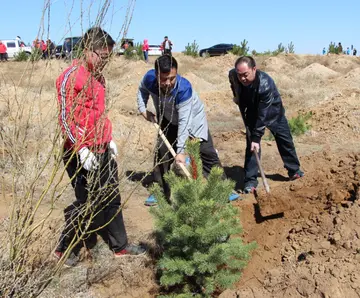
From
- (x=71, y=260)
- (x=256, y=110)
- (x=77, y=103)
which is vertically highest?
(x=77, y=103)

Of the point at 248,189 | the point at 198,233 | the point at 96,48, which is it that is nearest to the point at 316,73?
the point at 248,189

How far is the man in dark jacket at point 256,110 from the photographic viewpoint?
14.9 feet

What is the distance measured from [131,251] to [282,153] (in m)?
2.55

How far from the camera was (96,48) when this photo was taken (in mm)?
2410

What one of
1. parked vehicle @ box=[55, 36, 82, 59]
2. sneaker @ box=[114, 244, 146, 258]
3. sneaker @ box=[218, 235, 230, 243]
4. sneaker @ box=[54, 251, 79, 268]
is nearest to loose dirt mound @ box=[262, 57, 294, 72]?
sneaker @ box=[114, 244, 146, 258]

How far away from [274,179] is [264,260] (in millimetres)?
2144

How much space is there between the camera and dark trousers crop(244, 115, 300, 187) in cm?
518

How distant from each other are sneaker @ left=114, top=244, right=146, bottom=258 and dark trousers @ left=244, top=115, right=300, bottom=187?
75.1 inches

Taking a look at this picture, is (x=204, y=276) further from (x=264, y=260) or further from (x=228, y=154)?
(x=228, y=154)

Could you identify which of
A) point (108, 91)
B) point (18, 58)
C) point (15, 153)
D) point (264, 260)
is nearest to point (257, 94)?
point (264, 260)

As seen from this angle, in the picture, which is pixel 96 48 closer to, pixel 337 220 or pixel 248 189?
pixel 337 220

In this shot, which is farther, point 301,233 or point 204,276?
point 301,233

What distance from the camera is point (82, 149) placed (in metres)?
2.87

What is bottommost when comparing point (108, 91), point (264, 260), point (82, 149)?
point (264, 260)
